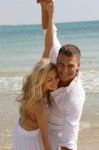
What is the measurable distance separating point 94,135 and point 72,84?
3810 millimetres

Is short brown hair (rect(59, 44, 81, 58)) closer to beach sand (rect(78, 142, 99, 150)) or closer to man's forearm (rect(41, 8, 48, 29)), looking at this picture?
man's forearm (rect(41, 8, 48, 29))

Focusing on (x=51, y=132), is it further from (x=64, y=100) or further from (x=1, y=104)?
(x=1, y=104)

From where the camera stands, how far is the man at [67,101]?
8.76ft

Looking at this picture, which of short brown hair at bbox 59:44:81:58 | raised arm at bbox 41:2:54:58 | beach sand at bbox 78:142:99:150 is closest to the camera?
short brown hair at bbox 59:44:81:58

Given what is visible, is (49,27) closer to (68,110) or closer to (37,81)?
(37,81)

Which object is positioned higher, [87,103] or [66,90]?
[66,90]

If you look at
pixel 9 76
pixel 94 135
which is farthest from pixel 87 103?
pixel 9 76

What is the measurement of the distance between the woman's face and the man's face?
1.6 inches

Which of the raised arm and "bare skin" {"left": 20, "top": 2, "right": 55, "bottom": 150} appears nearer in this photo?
"bare skin" {"left": 20, "top": 2, "right": 55, "bottom": 150}

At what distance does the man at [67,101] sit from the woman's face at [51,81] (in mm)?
32

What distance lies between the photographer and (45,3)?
301cm

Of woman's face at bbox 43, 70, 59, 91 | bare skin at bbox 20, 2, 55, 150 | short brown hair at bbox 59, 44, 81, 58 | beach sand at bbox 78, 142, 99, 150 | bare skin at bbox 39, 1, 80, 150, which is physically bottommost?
beach sand at bbox 78, 142, 99, 150

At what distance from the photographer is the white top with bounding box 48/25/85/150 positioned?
268 centimetres

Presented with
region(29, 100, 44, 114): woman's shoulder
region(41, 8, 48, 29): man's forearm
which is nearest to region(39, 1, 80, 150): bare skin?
region(29, 100, 44, 114): woman's shoulder
